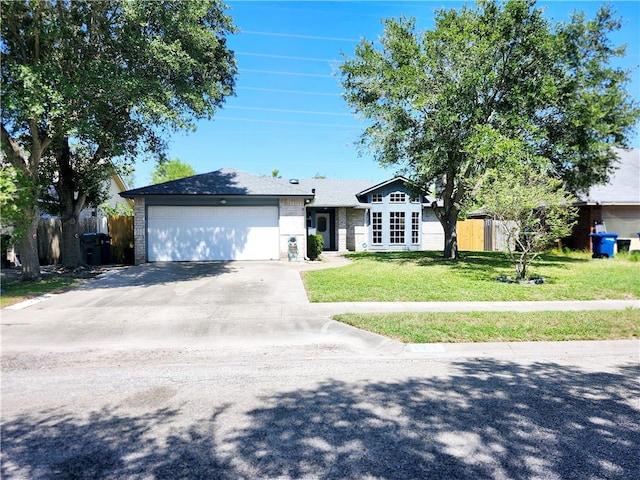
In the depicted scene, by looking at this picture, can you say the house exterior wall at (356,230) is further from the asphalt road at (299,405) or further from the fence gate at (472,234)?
the asphalt road at (299,405)

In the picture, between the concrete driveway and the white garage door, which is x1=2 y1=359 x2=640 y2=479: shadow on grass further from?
the white garage door

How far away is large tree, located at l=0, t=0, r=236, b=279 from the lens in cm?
993

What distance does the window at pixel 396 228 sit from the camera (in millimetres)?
24891

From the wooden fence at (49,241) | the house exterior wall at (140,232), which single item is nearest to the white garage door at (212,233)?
the house exterior wall at (140,232)

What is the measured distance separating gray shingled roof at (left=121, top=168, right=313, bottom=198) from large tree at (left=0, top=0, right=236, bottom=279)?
4.21 metres

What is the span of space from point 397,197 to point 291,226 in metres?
9.40

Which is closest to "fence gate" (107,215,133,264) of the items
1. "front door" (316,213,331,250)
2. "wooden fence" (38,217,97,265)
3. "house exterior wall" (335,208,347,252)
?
"wooden fence" (38,217,97,265)

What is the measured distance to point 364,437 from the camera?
3402 millimetres

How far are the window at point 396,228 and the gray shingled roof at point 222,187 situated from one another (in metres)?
8.35

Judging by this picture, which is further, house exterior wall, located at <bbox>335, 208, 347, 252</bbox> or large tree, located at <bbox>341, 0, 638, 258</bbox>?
house exterior wall, located at <bbox>335, 208, 347, 252</bbox>

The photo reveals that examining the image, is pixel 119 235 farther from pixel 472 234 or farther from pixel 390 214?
pixel 472 234

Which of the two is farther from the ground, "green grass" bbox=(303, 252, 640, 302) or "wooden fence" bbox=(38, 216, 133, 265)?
"wooden fence" bbox=(38, 216, 133, 265)

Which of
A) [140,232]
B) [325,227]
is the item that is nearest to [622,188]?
[325,227]

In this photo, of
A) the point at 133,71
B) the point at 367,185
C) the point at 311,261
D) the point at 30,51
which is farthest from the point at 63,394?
the point at 367,185
